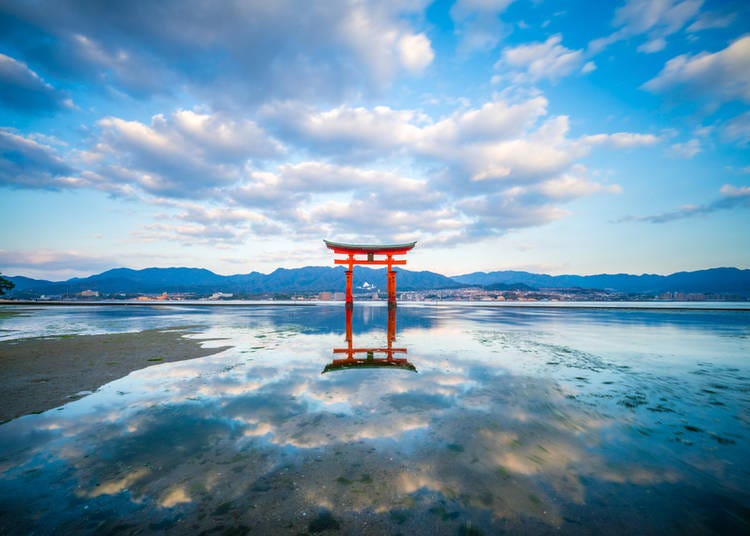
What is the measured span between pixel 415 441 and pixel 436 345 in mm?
9322

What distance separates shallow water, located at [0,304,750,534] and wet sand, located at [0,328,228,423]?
0.78 metres

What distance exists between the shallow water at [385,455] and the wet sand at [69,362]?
0.78m

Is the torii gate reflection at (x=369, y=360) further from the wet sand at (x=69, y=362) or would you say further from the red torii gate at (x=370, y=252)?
the red torii gate at (x=370, y=252)

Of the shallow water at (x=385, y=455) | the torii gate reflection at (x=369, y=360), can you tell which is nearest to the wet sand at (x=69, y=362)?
the shallow water at (x=385, y=455)

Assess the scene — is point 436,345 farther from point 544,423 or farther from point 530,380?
point 544,423

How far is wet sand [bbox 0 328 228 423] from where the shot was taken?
6.49 m

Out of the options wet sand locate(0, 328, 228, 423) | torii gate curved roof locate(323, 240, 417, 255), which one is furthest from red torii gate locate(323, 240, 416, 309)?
wet sand locate(0, 328, 228, 423)

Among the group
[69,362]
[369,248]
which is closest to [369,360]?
[69,362]

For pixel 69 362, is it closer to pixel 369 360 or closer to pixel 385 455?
pixel 369 360

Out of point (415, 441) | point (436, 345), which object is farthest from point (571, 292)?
point (415, 441)

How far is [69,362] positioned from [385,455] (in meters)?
11.2

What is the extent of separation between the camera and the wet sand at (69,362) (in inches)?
256

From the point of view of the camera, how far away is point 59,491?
3365mm

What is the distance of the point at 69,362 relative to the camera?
959 centimetres
